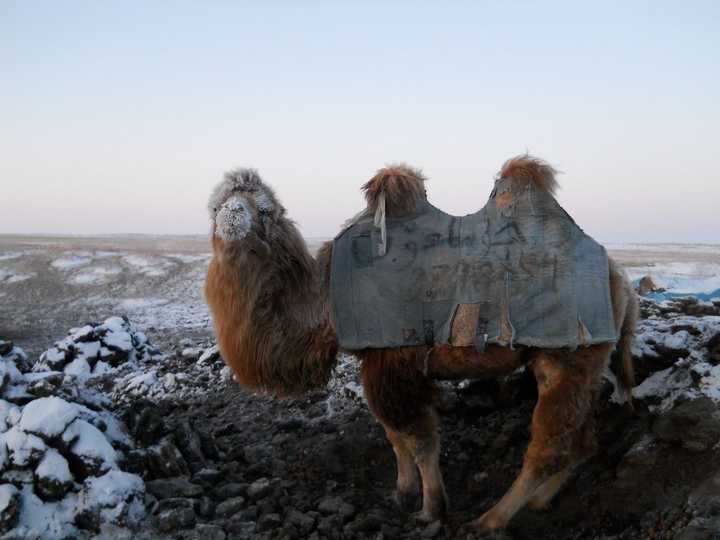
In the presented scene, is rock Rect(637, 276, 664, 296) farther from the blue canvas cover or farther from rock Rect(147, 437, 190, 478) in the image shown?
rock Rect(147, 437, 190, 478)

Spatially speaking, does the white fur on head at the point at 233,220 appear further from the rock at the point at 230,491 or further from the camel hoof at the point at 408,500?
the camel hoof at the point at 408,500

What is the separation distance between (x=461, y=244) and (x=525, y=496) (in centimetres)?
183

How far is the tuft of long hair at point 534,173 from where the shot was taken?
4.31 metres

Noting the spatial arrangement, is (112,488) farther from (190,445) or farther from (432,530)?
(432,530)

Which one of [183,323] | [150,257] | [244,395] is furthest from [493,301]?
[150,257]

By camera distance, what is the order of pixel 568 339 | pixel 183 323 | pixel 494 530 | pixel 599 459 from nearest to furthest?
pixel 568 339
pixel 494 530
pixel 599 459
pixel 183 323

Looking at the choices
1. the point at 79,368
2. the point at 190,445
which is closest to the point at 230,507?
the point at 190,445

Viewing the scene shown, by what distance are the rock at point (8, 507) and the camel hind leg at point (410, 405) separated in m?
2.41

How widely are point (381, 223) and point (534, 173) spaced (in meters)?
1.16

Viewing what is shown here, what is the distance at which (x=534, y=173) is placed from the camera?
4.31m

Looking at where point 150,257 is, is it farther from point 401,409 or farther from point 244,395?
point 401,409

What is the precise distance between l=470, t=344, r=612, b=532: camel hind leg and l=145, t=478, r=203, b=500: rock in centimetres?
206

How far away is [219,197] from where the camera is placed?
14.3 feet

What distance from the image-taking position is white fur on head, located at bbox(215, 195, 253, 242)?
410 centimetres
